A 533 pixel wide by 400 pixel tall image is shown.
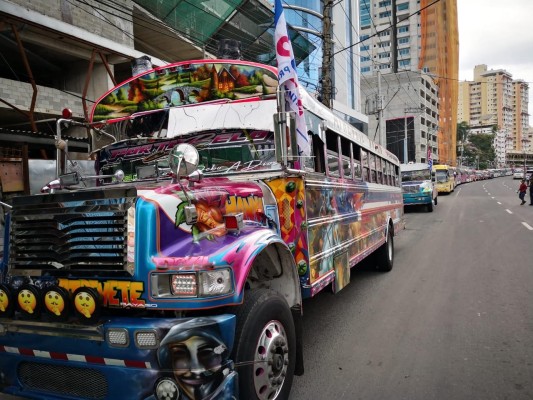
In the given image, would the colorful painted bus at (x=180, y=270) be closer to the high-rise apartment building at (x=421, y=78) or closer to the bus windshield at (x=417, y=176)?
the bus windshield at (x=417, y=176)

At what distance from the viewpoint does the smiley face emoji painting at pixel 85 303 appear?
92.7 inches

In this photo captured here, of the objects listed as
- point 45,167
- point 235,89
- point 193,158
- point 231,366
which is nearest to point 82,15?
point 45,167

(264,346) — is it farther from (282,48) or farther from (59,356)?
(282,48)

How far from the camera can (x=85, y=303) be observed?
7.78 feet

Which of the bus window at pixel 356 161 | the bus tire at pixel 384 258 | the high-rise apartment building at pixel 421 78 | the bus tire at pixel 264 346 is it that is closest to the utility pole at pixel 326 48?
the bus tire at pixel 384 258

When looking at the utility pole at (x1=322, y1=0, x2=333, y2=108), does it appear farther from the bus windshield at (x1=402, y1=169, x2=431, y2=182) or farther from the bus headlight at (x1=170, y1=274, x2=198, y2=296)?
the bus headlight at (x1=170, y1=274, x2=198, y2=296)

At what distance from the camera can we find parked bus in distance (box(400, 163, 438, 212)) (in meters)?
20.6

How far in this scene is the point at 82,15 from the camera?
12.7 m

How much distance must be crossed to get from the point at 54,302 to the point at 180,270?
754 mm

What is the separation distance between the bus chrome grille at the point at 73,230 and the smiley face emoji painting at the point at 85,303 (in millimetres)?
177

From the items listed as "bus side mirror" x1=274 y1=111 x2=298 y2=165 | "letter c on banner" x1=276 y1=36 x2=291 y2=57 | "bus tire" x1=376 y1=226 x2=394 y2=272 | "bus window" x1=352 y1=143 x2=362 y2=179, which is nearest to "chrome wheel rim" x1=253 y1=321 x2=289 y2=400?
"bus side mirror" x1=274 y1=111 x2=298 y2=165

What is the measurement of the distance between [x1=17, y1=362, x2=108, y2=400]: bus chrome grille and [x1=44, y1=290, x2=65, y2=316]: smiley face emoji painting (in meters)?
0.35

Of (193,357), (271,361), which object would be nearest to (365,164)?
(271,361)

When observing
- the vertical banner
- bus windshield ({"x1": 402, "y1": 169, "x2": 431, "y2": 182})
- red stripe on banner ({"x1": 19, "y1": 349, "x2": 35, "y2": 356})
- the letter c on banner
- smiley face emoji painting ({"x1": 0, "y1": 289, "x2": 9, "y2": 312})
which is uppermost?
the letter c on banner
